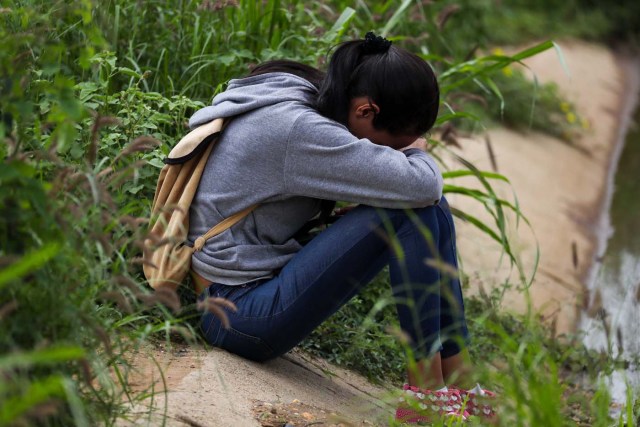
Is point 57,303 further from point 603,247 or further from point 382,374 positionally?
point 603,247

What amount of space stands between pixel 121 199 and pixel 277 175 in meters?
0.42

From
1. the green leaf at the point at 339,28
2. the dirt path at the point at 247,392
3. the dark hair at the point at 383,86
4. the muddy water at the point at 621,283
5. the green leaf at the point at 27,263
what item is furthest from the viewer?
the muddy water at the point at 621,283

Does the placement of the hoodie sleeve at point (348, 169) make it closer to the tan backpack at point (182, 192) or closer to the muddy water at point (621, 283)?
the tan backpack at point (182, 192)

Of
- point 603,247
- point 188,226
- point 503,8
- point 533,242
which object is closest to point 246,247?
point 188,226

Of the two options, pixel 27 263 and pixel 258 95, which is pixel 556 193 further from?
pixel 27 263

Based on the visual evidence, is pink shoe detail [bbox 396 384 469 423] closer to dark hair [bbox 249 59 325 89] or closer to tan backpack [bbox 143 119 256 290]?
tan backpack [bbox 143 119 256 290]

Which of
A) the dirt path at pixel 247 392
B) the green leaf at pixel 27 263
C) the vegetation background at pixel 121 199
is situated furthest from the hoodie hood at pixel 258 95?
the green leaf at pixel 27 263

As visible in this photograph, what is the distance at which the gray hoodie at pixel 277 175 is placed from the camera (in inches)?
110

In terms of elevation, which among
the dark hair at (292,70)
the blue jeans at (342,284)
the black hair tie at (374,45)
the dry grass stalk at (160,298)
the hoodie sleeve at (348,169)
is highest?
the black hair tie at (374,45)

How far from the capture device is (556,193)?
6262 millimetres

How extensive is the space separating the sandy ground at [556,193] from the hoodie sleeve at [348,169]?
1.03m

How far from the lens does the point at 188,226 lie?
296 cm

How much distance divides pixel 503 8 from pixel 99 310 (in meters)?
7.21

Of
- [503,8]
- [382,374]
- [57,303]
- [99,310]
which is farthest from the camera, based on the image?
[503,8]
